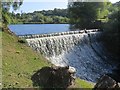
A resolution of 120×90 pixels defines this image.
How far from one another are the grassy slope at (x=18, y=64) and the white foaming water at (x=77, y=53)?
6.01 m

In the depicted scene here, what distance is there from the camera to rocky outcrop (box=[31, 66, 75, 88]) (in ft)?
23.8

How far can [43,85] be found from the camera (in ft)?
23.7

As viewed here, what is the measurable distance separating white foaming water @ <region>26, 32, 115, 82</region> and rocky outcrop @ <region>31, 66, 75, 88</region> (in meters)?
15.0

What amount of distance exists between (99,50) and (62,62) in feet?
26.7

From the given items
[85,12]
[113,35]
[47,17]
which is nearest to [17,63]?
[113,35]

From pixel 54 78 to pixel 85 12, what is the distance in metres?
40.3

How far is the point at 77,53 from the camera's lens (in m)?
28.7

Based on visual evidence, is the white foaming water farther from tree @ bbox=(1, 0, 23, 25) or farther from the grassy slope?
the grassy slope

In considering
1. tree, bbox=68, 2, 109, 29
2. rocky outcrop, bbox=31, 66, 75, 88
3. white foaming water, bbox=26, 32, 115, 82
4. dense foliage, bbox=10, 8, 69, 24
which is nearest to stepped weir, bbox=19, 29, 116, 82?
white foaming water, bbox=26, 32, 115, 82

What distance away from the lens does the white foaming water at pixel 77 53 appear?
970 inches

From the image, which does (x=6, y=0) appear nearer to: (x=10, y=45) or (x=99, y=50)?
(x=10, y=45)

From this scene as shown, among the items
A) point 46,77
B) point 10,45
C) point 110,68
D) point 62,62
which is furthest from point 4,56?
point 110,68

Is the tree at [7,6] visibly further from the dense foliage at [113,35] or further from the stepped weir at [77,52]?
the dense foliage at [113,35]

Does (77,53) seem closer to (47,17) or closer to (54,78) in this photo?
(54,78)
